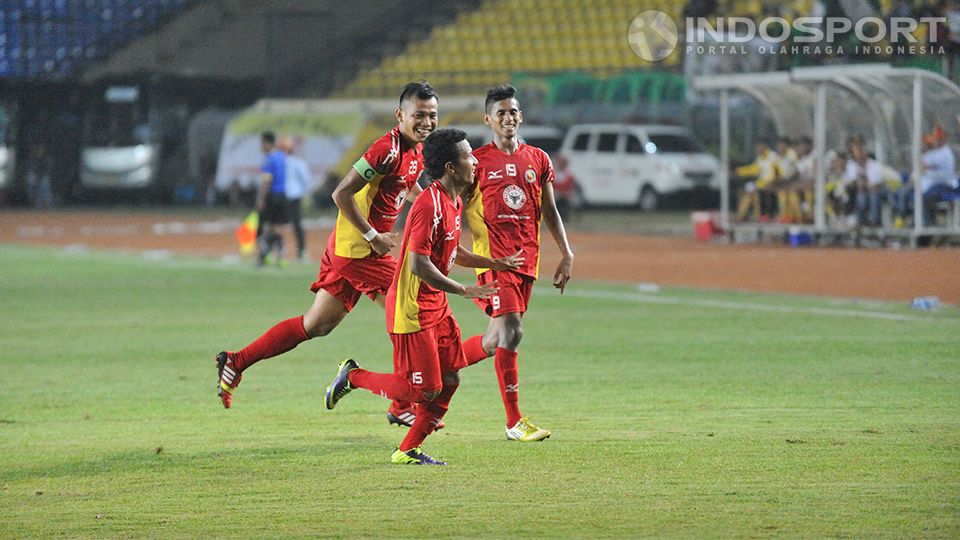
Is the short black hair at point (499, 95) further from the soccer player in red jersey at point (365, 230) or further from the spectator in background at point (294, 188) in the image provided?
the spectator in background at point (294, 188)

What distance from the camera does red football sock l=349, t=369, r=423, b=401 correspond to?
808cm

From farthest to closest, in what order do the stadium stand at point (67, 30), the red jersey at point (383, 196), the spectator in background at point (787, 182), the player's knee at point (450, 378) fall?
the stadium stand at point (67, 30), the spectator in background at point (787, 182), the red jersey at point (383, 196), the player's knee at point (450, 378)

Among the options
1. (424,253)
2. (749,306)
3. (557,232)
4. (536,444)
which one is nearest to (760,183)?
(749,306)

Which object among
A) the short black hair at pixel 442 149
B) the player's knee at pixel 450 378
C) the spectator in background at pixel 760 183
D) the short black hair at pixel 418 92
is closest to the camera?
the short black hair at pixel 442 149

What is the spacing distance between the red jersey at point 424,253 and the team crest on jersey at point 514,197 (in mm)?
1113

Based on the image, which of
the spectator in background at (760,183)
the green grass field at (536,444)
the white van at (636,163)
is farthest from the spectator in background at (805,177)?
the green grass field at (536,444)

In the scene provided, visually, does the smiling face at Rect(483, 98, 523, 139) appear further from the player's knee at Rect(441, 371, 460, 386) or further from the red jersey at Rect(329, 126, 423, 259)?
the player's knee at Rect(441, 371, 460, 386)

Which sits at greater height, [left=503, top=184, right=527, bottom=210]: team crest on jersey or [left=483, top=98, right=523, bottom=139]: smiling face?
[left=483, top=98, right=523, bottom=139]: smiling face

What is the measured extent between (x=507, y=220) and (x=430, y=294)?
1.34 m

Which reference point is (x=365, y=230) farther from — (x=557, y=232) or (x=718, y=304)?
(x=718, y=304)

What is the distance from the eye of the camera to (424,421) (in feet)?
26.6

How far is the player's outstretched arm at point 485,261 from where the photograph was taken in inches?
327

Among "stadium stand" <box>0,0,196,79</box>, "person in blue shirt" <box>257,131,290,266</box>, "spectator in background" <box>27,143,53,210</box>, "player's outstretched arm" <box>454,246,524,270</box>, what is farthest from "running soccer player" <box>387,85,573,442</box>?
"stadium stand" <box>0,0,196,79</box>

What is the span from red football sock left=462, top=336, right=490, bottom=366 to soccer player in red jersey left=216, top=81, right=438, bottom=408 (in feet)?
1.97
